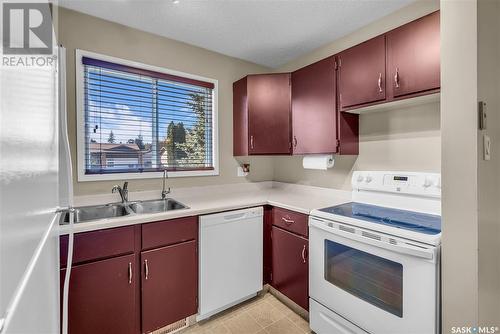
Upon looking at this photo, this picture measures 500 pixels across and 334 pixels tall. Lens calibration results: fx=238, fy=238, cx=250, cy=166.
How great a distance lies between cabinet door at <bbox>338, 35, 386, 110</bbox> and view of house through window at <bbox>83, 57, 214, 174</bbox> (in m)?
1.35

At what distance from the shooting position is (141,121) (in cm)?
220

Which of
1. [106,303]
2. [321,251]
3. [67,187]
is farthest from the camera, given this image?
[321,251]

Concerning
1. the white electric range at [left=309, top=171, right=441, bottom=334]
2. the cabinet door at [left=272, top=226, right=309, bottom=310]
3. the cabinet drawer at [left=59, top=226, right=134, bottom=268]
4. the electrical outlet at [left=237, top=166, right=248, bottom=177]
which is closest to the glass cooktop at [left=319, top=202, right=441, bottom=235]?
the white electric range at [left=309, top=171, right=441, bottom=334]

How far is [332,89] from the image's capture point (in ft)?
6.60

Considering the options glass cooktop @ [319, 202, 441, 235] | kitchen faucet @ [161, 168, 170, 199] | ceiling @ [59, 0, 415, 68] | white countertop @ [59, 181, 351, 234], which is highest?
ceiling @ [59, 0, 415, 68]

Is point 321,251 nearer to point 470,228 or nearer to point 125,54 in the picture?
point 470,228

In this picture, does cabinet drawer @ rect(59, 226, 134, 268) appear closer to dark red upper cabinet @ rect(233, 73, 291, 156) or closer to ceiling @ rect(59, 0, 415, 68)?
dark red upper cabinet @ rect(233, 73, 291, 156)

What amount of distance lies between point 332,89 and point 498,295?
163 centimetres

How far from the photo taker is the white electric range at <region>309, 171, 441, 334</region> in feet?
3.96

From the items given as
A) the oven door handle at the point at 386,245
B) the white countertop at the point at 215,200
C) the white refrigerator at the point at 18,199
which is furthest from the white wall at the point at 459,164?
Result: the white refrigerator at the point at 18,199

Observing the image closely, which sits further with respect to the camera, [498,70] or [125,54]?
[125,54]

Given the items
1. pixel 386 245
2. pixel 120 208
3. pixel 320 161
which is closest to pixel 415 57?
pixel 320 161

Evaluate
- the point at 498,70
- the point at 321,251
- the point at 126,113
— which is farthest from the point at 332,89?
the point at 126,113

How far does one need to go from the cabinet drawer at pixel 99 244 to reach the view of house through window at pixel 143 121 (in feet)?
2.38
